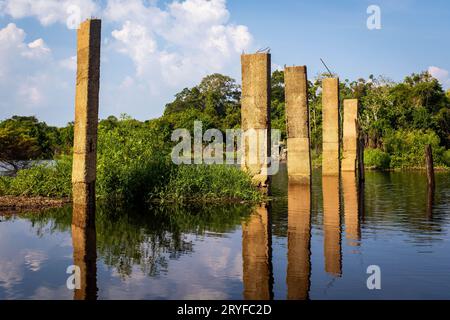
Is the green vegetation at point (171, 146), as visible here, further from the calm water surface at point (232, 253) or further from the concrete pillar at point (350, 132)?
the concrete pillar at point (350, 132)

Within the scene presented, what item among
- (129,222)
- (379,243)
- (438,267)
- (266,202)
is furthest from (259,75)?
(438,267)

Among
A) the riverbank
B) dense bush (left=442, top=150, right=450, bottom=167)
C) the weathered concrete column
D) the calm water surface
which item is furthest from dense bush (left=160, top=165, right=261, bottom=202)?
dense bush (left=442, top=150, right=450, bottom=167)

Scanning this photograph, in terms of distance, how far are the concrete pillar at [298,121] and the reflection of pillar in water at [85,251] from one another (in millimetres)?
9134

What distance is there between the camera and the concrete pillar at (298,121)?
18312 millimetres

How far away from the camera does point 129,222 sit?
1076cm

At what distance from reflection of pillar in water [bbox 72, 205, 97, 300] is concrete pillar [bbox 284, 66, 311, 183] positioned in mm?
9134

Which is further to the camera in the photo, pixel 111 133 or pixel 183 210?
pixel 111 133

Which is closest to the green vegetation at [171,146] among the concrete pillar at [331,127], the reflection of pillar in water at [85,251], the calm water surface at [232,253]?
the calm water surface at [232,253]

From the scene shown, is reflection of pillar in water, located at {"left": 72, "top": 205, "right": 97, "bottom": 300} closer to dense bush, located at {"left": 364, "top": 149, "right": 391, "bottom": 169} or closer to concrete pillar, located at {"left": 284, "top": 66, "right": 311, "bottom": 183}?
concrete pillar, located at {"left": 284, "top": 66, "right": 311, "bottom": 183}

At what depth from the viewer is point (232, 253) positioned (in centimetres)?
782

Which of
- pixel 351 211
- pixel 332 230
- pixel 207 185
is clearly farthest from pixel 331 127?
pixel 332 230

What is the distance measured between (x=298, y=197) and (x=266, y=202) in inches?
61.7
